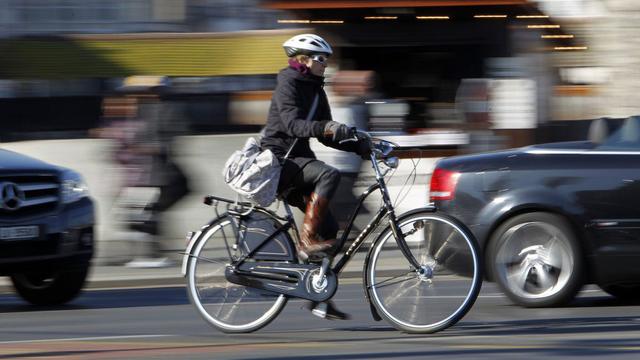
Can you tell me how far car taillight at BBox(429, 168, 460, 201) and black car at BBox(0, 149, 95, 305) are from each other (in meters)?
2.72

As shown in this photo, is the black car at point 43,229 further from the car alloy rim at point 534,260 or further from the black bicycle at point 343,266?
the car alloy rim at point 534,260

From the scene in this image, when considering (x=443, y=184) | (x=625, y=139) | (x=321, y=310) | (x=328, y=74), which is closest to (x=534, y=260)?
(x=443, y=184)

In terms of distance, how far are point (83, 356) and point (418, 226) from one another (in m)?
2.05

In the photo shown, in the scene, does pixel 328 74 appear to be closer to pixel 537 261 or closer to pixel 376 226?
pixel 537 261

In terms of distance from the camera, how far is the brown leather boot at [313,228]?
8.59m

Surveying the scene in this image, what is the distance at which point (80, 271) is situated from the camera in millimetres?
11250

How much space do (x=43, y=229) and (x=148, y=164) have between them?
3.52m

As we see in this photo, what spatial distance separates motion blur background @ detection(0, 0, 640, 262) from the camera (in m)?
16.7

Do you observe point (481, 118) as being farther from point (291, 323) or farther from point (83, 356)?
point (83, 356)

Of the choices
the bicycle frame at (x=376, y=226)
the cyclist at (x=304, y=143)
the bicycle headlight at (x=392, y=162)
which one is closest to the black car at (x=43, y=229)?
the cyclist at (x=304, y=143)

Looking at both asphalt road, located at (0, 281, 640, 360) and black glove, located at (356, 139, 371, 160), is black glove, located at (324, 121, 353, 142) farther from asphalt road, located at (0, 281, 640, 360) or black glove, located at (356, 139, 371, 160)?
asphalt road, located at (0, 281, 640, 360)

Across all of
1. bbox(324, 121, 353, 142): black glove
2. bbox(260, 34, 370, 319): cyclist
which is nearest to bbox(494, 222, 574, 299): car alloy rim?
bbox(260, 34, 370, 319): cyclist

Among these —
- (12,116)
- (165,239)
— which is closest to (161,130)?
(165,239)

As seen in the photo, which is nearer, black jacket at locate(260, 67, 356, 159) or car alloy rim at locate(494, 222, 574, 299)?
black jacket at locate(260, 67, 356, 159)
